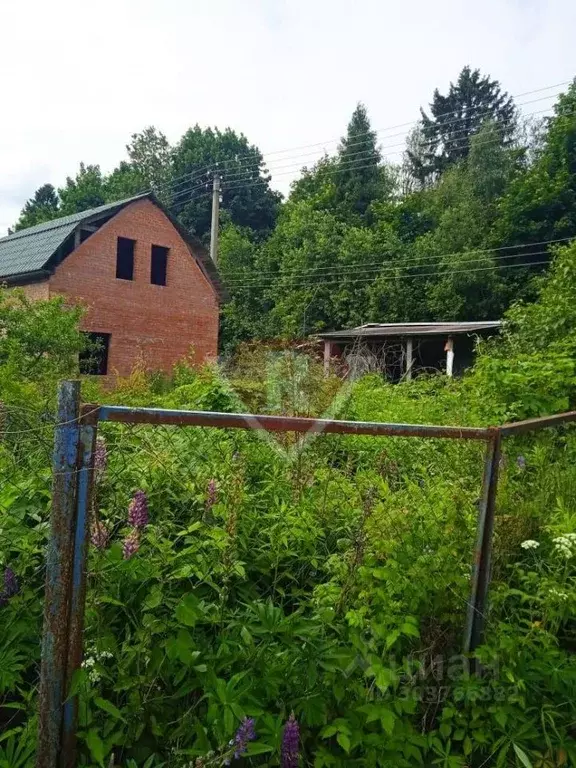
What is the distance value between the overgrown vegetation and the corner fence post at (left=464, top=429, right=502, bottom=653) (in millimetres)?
49

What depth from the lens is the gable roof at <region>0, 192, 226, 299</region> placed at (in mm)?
14992

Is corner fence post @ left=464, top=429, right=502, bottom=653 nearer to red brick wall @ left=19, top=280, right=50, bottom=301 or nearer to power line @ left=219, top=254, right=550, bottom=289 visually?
red brick wall @ left=19, top=280, right=50, bottom=301

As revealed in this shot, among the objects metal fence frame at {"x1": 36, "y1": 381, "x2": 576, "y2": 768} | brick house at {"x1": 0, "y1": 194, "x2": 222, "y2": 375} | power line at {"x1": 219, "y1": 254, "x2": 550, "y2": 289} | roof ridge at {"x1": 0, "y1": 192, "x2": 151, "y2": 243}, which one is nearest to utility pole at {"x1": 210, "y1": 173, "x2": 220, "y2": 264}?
brick house at {"x1": 0, "y1": 194, "x2": 222, "y2": 375}

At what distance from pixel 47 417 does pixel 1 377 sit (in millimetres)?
4992

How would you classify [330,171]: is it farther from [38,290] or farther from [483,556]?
[483,556]

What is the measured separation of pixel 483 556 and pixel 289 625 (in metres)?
0.75

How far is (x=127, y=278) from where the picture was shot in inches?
682

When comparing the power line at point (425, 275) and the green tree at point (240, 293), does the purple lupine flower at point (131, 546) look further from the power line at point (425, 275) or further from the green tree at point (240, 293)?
the green tree at point (240, 293)

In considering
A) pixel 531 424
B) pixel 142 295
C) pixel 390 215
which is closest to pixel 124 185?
pixel 390 215

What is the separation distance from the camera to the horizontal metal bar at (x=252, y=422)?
131cm

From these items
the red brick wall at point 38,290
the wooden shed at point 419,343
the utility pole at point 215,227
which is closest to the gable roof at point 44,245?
the red brick wall at point 38,290

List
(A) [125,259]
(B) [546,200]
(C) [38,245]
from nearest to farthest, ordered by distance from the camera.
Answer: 1. (C) [38,245]
2. (A) [125,259]
3. (B) [546,200]

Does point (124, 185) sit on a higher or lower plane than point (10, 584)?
higher

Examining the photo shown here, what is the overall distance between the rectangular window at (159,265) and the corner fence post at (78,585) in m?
17.4
